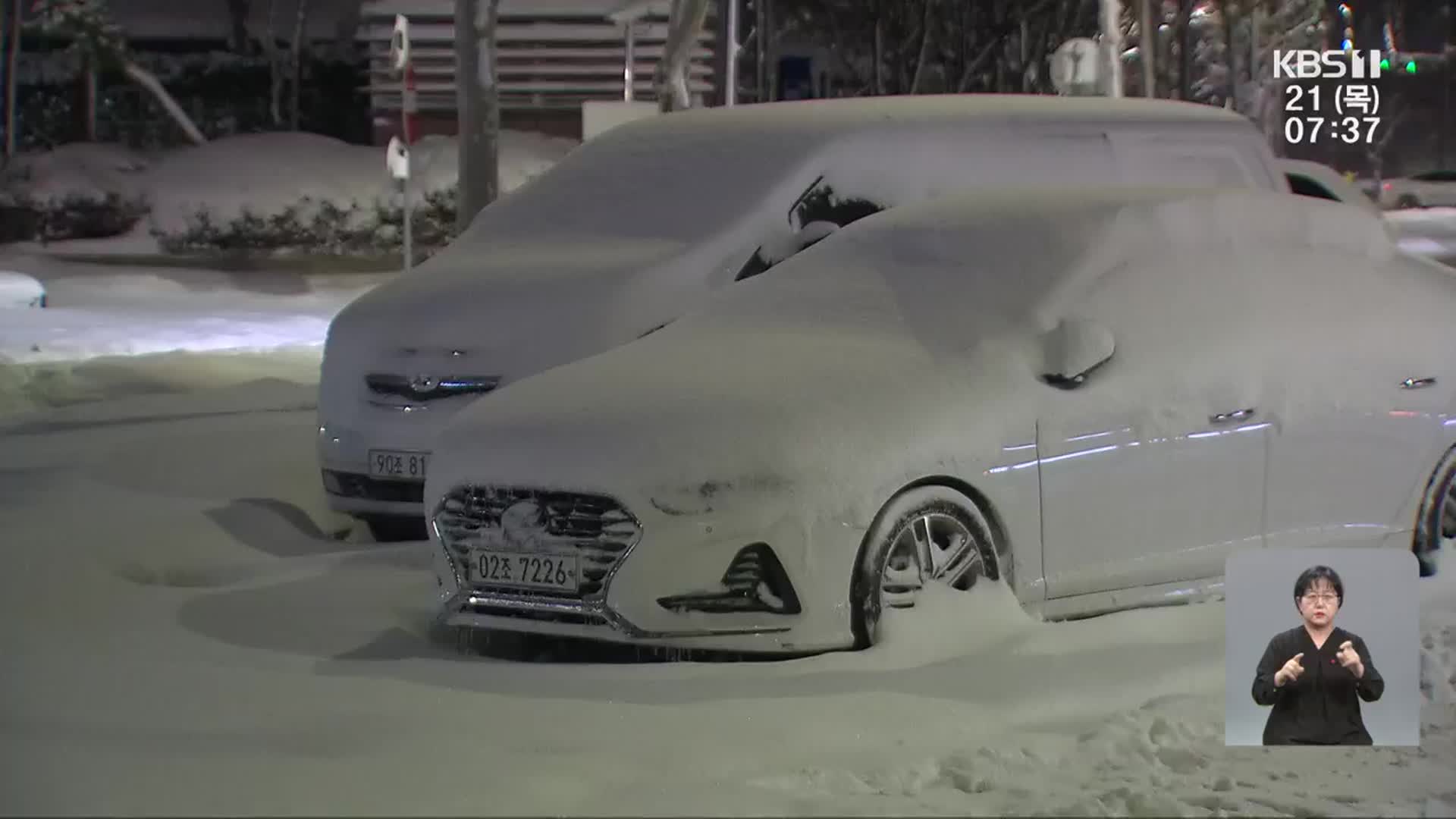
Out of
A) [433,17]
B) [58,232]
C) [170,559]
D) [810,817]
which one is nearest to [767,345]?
[810,817]

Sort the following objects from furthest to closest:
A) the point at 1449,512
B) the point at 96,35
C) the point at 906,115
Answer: the point at 96,35 < the point at 906,115 < the point at 1449,512

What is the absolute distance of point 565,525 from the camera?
6664mm

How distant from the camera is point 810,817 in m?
5.09

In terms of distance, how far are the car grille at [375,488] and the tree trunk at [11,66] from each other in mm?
28004

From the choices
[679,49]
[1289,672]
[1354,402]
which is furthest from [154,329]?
[1289,672]

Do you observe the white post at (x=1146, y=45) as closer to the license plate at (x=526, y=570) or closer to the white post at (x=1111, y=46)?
the white post at (x=1111, y=46)

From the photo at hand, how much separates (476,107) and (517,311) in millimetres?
8451

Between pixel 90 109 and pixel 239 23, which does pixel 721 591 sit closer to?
pixel 90 109

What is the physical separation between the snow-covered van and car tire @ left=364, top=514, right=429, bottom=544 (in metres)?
0.01

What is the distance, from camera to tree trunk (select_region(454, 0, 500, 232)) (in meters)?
17.5

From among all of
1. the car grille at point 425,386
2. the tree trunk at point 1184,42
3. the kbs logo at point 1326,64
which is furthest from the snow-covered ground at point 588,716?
the kbs logo at point 1326,64

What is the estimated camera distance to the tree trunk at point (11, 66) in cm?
3847

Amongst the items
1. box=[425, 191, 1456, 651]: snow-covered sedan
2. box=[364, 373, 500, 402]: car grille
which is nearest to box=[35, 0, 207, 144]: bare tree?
box=[364, 373, 500, 402]: car grille

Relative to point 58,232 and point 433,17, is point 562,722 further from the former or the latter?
point 433,17
